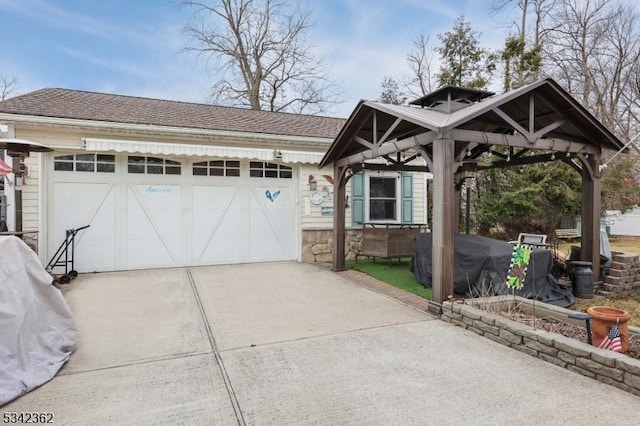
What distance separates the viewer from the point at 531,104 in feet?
18.4

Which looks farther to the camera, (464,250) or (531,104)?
(464,250)

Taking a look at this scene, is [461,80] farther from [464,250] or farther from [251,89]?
[464,250]

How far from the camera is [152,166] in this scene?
27.6ft

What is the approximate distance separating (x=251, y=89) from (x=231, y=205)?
13505mm

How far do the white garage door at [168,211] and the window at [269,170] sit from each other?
0.03 meters

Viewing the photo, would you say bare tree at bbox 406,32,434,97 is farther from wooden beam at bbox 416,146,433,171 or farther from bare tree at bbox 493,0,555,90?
wooden beam at bbox 416,146,433,171

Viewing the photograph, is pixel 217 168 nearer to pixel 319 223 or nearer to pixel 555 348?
pixel 319 223

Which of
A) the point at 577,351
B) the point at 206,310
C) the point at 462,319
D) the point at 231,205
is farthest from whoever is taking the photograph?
the point at 231,205

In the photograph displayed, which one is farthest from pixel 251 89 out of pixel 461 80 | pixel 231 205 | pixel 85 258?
pixel 85 258

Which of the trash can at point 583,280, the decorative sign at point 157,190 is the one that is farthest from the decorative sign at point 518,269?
the decorative sign at point 157,190

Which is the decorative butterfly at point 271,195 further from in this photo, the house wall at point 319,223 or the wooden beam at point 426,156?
the wooden beam at point 426,156

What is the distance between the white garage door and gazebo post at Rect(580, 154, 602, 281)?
6365 millimetres

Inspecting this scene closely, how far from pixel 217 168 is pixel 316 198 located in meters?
2.65

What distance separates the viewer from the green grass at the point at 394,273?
662 cm
